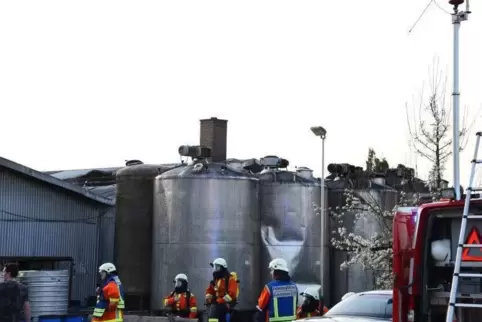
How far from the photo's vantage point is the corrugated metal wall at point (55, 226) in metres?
25.8

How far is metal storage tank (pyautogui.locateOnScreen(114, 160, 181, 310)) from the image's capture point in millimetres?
25406

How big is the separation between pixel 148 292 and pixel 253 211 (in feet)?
12.8

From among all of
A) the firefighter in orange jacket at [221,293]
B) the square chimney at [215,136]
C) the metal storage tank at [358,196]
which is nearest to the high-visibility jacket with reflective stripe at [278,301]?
the firefighter in orange jacket at [221,293]

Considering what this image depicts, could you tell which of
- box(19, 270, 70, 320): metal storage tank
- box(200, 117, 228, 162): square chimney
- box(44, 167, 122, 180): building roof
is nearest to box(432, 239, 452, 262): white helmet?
box(19, 270, 70, 320): metal storage tank

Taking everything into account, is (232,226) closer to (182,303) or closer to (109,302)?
(182,303)

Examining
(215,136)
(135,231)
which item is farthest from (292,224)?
(135,231)

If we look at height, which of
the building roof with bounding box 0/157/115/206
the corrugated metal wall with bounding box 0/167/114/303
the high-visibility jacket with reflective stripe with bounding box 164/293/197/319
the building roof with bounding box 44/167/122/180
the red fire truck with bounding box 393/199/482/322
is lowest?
the high-visibility jacket with reflective stripe with bounding box 164/293/197/319

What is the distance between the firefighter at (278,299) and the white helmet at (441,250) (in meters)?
4.35

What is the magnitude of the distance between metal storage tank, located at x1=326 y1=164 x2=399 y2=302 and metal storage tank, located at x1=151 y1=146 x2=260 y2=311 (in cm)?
290

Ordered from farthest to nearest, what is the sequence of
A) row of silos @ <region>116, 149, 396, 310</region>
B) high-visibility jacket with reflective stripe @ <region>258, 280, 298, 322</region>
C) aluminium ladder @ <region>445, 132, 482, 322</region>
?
row of silos @ <region>116, 149, 396, 310</region> < high-visibility jacket with reflective stripe @ <region>258, 280, 298, 322</region> < aluminium ladder @ <region>445, 132, 482, 322</region>

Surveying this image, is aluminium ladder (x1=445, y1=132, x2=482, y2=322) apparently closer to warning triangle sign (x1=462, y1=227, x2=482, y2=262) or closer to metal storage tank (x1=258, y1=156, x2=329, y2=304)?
warning triangle sign (x1=462, y1=227, x2=482, y2=262)

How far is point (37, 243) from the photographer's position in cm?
2638

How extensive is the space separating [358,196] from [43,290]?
10.0 metres

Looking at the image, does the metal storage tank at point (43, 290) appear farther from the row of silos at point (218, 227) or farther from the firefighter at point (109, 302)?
the firefighter at point (109, 302)
